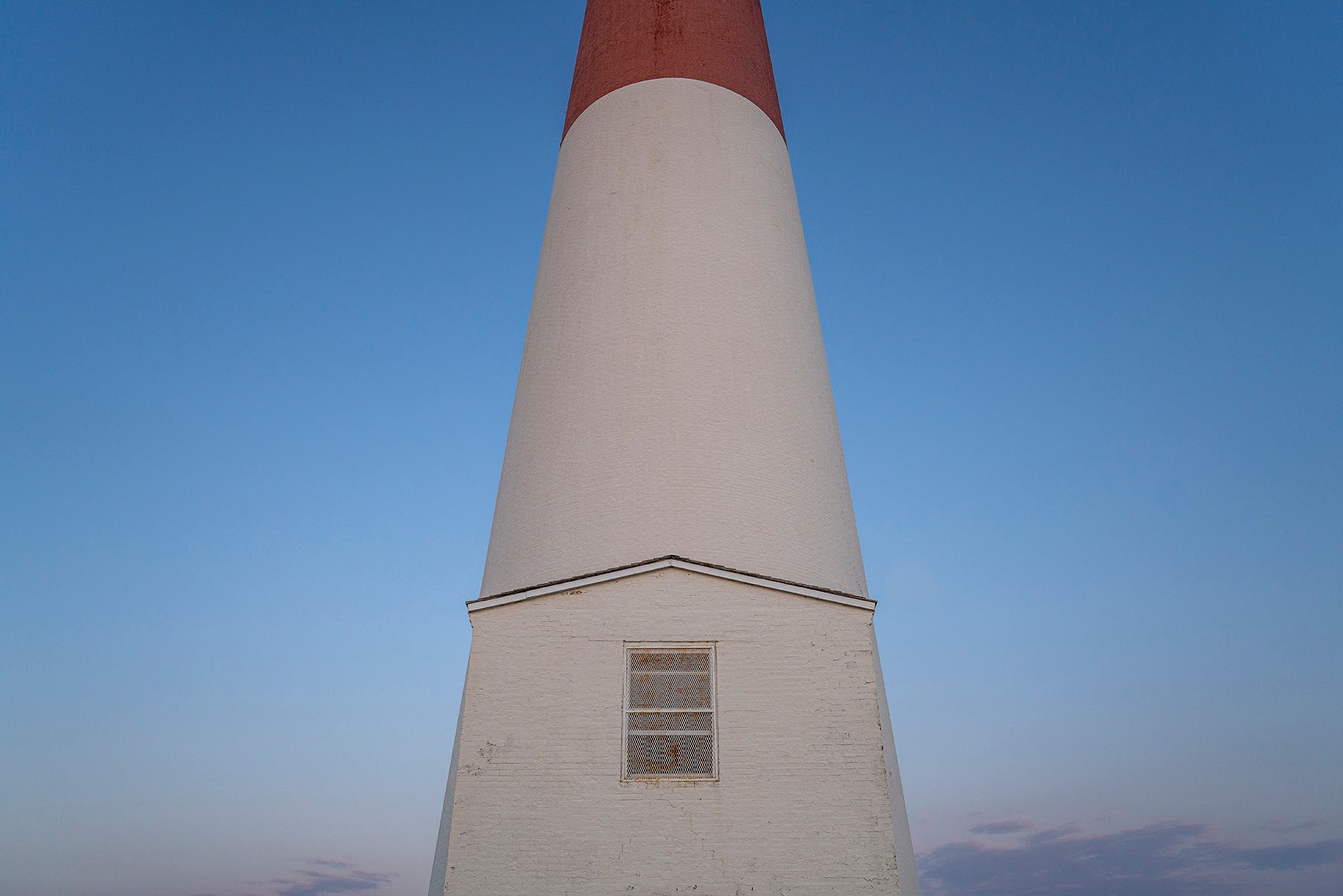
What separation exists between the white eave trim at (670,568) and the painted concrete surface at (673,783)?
0.16ft

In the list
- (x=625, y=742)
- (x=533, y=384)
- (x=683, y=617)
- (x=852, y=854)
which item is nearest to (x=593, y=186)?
(x=533, y=384)

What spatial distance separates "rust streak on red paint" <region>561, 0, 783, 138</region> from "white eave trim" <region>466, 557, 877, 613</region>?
6.55 meters

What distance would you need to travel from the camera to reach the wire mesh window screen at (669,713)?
6.61 metres

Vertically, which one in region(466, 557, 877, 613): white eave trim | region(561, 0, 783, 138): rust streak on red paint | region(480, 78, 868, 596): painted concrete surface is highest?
Answer: region(561, 0, 783, 138): rust streak on red paint

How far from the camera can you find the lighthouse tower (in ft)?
21.1

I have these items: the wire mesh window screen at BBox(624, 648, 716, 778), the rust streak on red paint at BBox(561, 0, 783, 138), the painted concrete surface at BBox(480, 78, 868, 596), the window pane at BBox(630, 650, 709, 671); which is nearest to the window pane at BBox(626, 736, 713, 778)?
the wire mesh window screen at BBox(624, 648, 716, 778)

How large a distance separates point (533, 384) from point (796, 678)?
13.8ft

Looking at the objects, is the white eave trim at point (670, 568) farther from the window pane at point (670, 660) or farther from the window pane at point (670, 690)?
the window pane at point (670, 690)

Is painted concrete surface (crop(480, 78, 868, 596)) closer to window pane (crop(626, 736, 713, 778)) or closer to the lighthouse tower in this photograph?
the lighthouse tower

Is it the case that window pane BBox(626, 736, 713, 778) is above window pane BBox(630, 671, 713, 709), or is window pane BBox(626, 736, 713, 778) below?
below

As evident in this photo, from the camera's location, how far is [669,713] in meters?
6.76

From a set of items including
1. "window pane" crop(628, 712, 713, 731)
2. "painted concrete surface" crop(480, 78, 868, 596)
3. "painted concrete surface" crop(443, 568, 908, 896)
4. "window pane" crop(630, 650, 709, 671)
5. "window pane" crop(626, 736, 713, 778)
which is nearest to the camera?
"painted concrete surface" crop(443, 568, 908, 896)

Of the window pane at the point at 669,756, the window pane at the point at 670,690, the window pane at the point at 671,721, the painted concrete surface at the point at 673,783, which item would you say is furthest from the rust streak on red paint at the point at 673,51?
the window pane at the point at 669,756

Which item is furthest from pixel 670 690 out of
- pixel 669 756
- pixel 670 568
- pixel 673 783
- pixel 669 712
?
pixel 670 568
